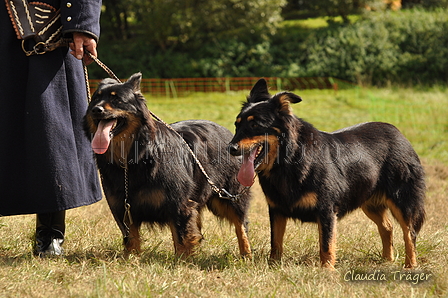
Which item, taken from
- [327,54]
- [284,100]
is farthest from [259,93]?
[327,54]

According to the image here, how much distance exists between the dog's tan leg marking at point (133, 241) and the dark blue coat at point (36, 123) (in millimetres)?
632

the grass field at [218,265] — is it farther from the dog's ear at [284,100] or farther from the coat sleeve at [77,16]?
the coat sleeve at [77,16]

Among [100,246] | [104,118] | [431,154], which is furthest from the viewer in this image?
[431,154]

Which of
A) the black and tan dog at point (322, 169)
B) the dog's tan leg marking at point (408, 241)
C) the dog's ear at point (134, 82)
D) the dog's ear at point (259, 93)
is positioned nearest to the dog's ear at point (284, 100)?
the black and tan dog at point (322, 169)

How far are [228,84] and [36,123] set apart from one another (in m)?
19.1

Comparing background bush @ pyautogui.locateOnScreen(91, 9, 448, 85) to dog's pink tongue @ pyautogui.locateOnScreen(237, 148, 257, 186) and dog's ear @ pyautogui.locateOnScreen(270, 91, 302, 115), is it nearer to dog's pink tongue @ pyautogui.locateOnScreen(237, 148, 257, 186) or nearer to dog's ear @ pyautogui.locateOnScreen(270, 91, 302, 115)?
dog's ear @ pyautogui.locateOnScreen(270, 91, 302, 115)

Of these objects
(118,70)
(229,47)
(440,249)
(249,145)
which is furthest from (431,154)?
(118,70)

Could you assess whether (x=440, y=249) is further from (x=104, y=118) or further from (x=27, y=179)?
(x=27, y=179)

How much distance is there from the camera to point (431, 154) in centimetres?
1086

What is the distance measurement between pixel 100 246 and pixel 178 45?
25.0m

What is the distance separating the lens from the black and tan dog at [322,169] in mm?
4125

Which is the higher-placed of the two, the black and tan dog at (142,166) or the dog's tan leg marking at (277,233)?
the black and tan dog at (142,166)

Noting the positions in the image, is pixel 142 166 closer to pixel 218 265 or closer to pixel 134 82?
pixel 134 82

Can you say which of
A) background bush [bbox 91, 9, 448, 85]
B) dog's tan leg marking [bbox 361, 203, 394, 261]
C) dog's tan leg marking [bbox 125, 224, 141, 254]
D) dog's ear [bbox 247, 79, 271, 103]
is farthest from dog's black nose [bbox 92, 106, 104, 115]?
background bush [bbox 91, 9, 448, 85]
